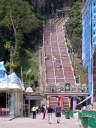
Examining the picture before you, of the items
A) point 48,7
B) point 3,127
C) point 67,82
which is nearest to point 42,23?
point 48,7

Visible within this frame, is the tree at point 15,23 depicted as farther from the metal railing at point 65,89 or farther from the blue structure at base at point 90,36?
the blue structure at base at point 90,36

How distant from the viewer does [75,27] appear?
97938 millimetres

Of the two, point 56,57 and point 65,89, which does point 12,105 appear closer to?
point 65,89

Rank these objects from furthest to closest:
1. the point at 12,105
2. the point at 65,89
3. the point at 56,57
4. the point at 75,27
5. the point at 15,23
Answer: the point at 75,27
the point at 15,23
the point at 56,57
the point at 65,89
the point at 12,105

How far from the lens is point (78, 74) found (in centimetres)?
8288

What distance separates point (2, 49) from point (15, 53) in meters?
4.28

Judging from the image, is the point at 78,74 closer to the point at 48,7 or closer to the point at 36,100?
the point at 36,100

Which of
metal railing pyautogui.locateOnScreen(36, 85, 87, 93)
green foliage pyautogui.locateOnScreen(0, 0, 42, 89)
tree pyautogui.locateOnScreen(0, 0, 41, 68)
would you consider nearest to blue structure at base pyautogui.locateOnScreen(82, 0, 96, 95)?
metal railing pyautogui.locateOnScreen(36, 85, 87, 93)

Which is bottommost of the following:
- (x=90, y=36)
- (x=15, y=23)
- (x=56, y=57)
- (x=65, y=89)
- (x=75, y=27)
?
(x=65, y=89)

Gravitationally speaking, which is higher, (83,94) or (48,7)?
(48,7)

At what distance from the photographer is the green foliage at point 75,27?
92.1 metres

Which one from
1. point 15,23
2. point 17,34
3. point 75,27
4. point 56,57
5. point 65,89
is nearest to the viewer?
point 65,89

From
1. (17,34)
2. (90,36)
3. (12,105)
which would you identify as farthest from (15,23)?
(12,105)

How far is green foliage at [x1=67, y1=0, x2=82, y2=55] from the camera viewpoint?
92125mm
